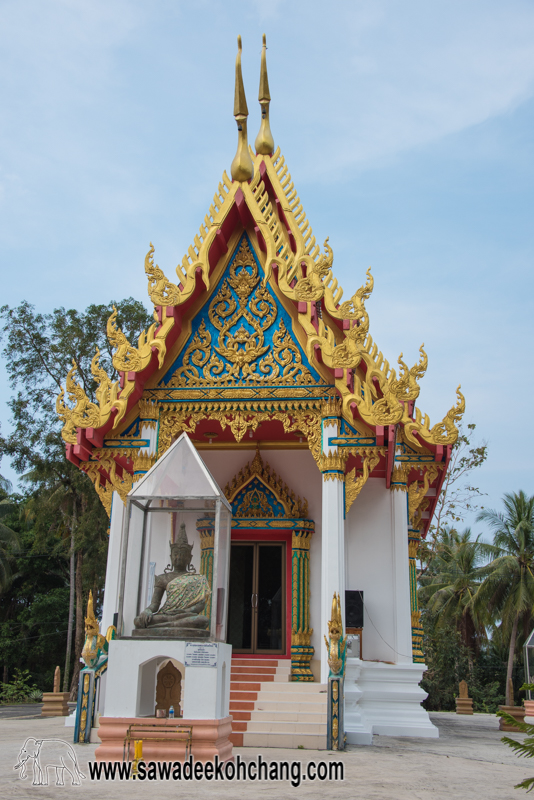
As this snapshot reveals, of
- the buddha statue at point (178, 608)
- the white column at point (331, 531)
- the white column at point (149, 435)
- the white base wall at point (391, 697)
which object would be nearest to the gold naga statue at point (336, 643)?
the white column at point (331, 531)

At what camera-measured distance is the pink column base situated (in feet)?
16.8

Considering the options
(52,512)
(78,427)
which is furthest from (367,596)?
(52,512)

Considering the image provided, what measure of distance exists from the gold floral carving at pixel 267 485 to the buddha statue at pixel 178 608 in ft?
16.1

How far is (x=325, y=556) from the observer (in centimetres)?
861

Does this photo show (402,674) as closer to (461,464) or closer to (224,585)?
(224,585)

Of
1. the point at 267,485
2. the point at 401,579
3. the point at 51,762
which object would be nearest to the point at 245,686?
the point at 401,579

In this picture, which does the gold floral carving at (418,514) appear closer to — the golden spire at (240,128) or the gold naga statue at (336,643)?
the gold naga statue at (336,643)

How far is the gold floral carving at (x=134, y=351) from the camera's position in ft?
30.0

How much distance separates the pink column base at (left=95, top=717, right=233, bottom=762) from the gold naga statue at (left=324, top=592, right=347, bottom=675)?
259cm

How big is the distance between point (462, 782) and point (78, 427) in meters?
5.86

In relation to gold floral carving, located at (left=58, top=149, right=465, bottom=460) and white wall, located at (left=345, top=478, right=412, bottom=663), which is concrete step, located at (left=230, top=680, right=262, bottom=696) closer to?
white wall, located at (left=345, top=478, right=412, bottom=663)

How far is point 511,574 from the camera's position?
22.7m

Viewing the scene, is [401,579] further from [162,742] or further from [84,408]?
[162,742]

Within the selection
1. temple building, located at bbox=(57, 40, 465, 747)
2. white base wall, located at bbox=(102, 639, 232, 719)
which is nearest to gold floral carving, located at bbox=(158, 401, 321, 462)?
temple building, located at bbox=(57, 40, 465, 747)
